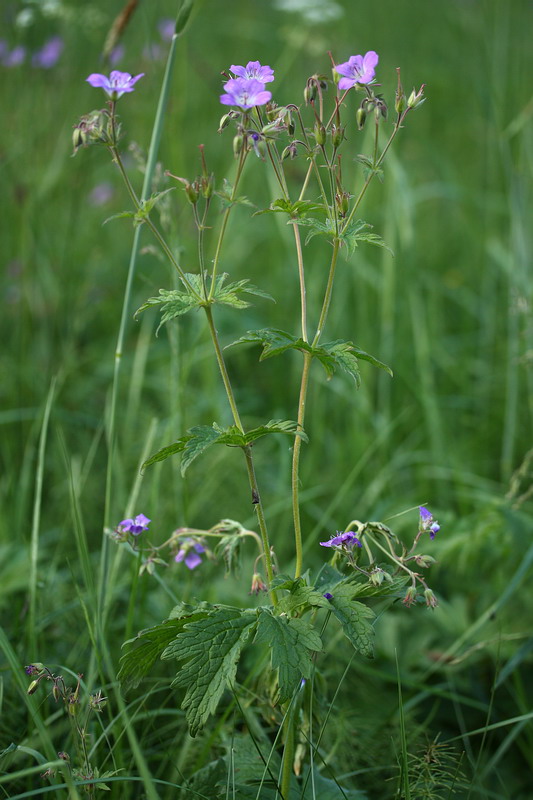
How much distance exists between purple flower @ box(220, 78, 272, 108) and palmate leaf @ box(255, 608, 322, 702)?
26.2 inches

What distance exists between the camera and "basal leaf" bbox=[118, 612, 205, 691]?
3.32ft

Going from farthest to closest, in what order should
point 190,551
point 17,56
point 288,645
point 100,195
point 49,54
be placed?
point 100,195 < point 49,54 < point 17,56 < point 190,551 < point 288,645

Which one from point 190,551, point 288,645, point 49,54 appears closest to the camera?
point 288,645

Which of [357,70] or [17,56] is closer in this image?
[357,70]

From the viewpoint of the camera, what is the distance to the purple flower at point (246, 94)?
969mm

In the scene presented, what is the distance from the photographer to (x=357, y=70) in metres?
1.05

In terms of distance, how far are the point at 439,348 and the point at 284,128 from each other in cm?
167

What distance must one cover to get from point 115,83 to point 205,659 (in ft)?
2.65

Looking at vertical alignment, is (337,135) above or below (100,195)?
above

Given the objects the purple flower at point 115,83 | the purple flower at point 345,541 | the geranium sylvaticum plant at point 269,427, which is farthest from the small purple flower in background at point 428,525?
the purple flower at point 115,83

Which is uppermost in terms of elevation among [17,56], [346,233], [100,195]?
[17,56]

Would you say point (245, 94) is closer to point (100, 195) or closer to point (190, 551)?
point (190, 551)

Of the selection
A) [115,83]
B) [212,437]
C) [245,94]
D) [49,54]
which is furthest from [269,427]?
[49,54]

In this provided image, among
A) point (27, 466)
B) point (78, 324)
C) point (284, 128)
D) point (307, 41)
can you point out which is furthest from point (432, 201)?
point (284, 128)
